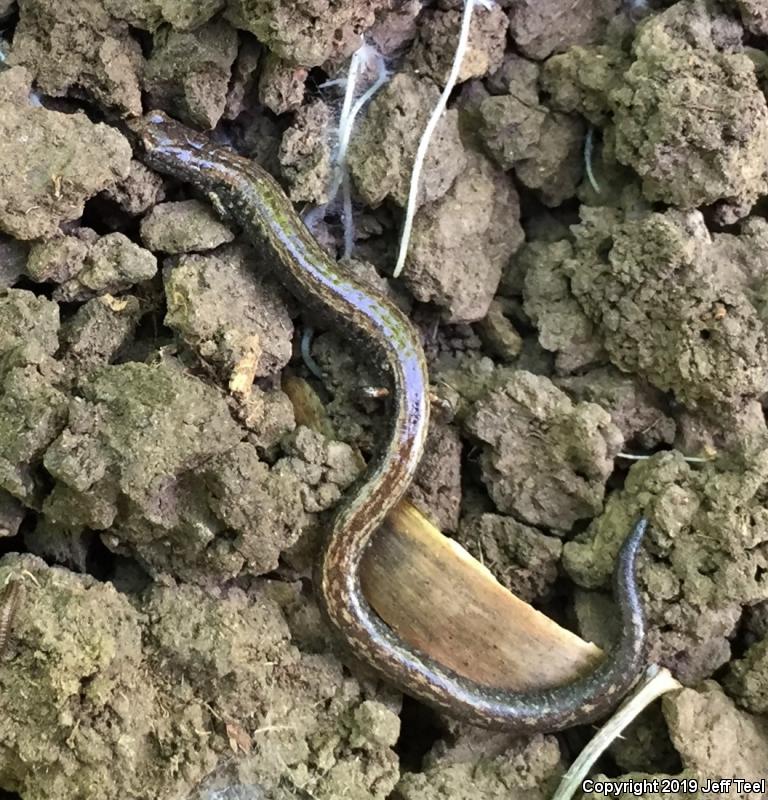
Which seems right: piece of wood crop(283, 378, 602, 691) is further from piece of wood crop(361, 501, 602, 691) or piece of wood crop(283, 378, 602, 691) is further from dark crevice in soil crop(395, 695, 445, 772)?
dark crevice in soil crop(395, 695, 445, 772)

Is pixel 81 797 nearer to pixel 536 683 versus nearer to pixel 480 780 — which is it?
pixel 480 780

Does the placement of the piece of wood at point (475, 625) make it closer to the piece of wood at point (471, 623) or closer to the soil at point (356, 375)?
the piece of wood at point (471, 623)

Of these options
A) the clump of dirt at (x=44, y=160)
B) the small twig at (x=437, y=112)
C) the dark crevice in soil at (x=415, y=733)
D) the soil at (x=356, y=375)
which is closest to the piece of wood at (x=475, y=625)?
the soil at (x=356, y=375)

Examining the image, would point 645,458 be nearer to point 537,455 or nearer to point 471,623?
point 537,455

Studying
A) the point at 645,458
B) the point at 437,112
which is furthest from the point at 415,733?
the point at 437,112

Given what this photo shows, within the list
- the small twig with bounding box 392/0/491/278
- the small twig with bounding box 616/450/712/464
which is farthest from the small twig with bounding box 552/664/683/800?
the small twig with bounding box 392/0/491/278

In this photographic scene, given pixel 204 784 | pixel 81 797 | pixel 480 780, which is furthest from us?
pixel 480 780

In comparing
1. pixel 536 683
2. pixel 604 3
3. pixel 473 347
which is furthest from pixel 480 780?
pixel 604 3
